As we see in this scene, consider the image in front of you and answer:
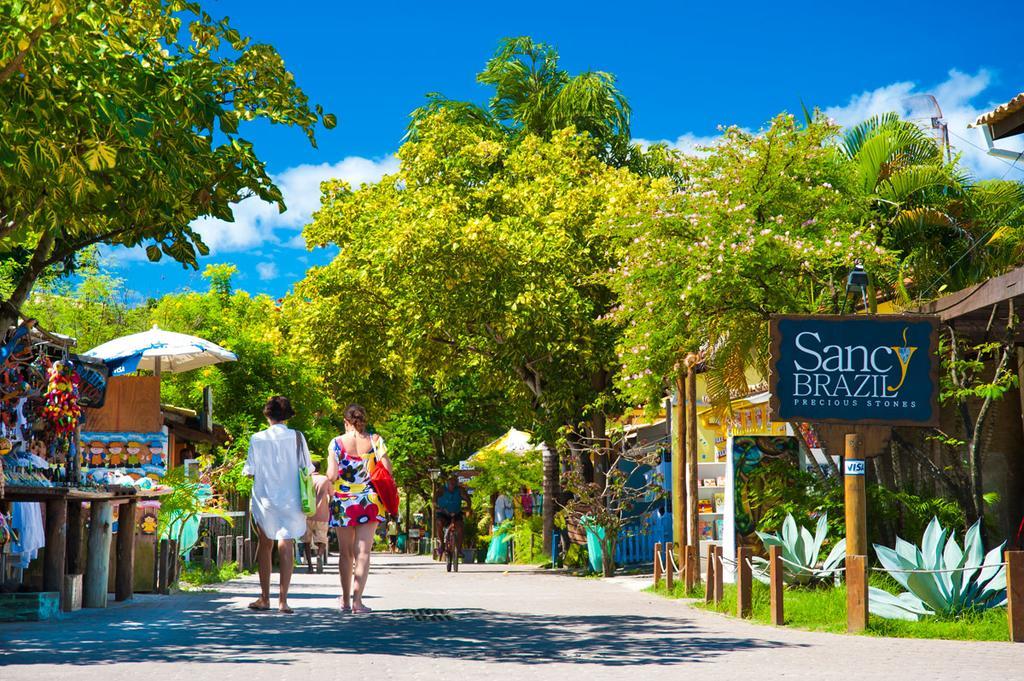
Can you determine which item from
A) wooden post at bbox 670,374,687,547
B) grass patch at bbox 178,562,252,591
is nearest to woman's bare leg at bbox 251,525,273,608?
grass patch at bbox 178,562,252,591

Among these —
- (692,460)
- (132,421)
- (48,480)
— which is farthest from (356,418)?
(132,421)

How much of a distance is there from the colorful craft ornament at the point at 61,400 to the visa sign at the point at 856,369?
7.62 m

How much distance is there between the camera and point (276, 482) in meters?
12.1

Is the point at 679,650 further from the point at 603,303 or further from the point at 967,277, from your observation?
the point at 603,303

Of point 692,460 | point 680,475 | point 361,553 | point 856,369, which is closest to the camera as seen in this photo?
point 361,553

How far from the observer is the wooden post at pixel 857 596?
11.1m

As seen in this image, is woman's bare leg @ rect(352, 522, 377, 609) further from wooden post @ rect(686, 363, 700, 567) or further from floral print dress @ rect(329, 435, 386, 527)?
wooden post @ rect(686, 363, 700, 567)

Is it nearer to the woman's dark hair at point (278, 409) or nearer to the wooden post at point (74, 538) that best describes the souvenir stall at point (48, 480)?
the wooden post at point (74, 538)

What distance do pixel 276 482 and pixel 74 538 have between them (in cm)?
322

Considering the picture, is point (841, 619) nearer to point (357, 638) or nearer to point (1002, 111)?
point (357, 638)

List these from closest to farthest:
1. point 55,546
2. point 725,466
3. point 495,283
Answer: point 55,546, point 725,466, point 495,283

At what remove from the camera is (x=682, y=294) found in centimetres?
1655

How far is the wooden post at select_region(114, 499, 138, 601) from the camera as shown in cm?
1527

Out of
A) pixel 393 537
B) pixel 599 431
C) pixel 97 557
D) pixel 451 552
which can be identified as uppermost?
pixel 599 431
